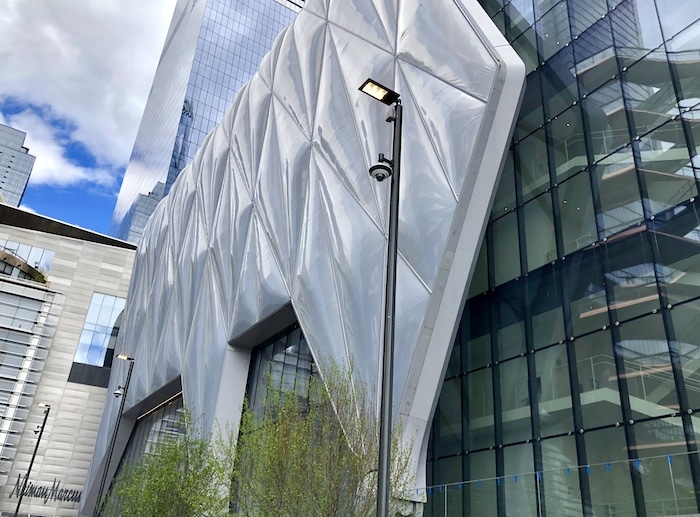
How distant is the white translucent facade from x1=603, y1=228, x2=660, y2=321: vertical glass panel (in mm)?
3109

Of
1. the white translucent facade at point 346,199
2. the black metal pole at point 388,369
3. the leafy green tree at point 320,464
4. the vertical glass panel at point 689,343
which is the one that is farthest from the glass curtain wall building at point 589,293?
the black metal pole at point 388,369

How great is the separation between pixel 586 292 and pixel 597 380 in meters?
2.09

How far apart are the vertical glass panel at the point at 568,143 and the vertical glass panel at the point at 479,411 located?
572 centimetres

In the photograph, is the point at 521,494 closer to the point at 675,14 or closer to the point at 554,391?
the point at 554,391

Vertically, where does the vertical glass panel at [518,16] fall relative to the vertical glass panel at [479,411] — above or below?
above

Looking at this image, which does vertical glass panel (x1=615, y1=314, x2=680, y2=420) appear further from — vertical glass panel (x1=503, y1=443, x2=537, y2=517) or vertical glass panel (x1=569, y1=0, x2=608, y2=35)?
vertical glass panel (x1=569, y1=0, x2=608, y2=35)

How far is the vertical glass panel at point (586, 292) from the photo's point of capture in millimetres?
13984

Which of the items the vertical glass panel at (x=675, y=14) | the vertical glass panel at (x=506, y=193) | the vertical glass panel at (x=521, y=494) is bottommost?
the vertical glass panel at (x=521, y=494)

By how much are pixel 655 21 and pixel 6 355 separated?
57.5 meters

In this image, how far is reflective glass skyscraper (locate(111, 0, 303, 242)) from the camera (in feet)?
271

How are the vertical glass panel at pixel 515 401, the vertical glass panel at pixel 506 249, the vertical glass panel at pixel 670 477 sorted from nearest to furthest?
the vertical glass panel at pixel 670 477 < the vertical glass panel at pixel 515 401 < the vertical glass panel at pixel 506 249

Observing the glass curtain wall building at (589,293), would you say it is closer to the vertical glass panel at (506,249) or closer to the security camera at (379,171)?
the vertical glass panel at (506,249)

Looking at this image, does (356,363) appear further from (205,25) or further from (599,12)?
(205,25)

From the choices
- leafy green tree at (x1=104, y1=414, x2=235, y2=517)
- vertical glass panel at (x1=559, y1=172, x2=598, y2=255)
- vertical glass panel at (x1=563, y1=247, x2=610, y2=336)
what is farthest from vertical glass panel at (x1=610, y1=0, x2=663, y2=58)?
leafy green tree at (x1=104, y1=414, x2=235, y2=517)
